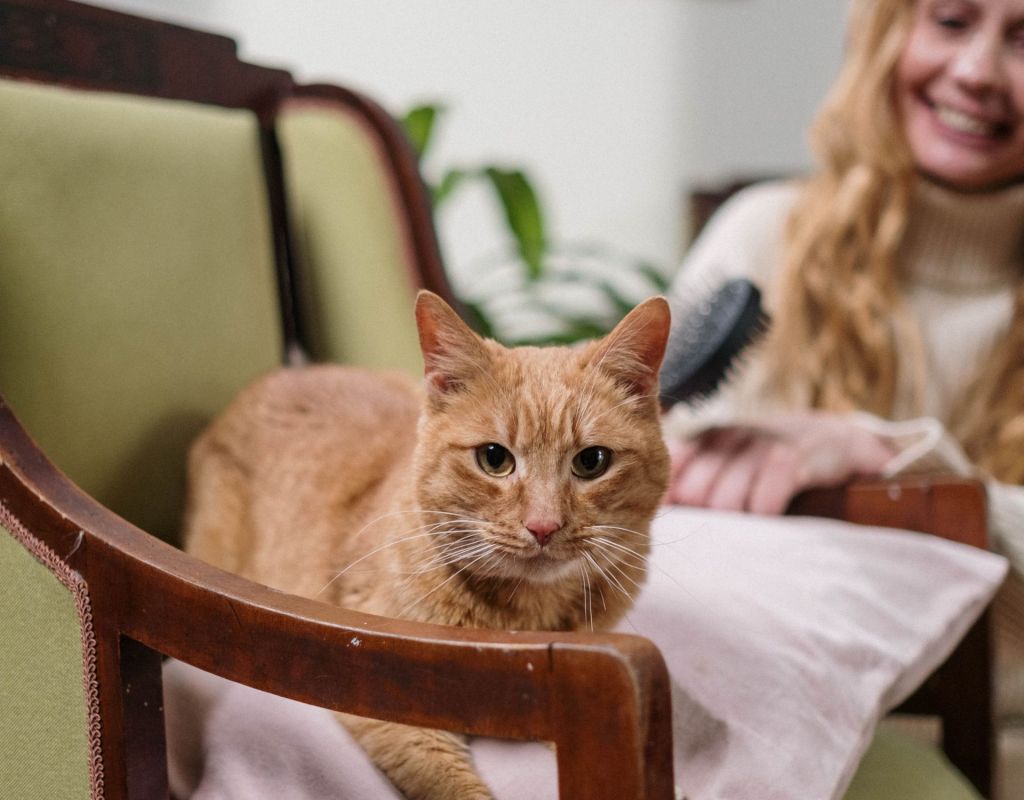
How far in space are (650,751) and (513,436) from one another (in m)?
0.25

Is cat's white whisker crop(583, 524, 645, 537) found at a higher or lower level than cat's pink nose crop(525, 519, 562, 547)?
lower

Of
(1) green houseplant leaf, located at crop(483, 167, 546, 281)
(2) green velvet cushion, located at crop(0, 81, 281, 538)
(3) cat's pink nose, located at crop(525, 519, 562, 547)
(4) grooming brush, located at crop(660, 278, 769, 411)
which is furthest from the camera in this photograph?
(1) green houseplant leaf, located at crop(483, 167, 546, 281)

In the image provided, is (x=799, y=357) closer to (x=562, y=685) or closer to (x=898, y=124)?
(x=898, y=124)

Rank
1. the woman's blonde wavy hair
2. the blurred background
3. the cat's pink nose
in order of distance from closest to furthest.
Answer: the cat's pink nose < the woman's blonde wavy hair < the blurred background

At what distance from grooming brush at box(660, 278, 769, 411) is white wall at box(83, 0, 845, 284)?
1531mm

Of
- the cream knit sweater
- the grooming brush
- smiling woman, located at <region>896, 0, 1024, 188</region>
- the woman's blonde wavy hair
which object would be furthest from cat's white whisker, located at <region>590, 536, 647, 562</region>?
smiling woman, located at <region>896, 0, 1024, 188</region>

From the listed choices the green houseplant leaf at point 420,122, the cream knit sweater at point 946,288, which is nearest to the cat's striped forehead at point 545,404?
the cream knit sweater at point 946,288

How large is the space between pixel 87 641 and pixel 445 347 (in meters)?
0.34

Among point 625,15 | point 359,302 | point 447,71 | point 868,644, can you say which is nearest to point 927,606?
point 868,644

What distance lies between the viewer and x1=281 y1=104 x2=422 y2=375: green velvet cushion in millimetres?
1309

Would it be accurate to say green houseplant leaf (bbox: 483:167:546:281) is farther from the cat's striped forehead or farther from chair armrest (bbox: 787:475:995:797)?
the cat's striped forehead

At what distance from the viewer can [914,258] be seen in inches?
66.9

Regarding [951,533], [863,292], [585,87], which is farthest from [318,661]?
[585,87]

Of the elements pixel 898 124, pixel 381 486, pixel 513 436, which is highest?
pixel 898 124
